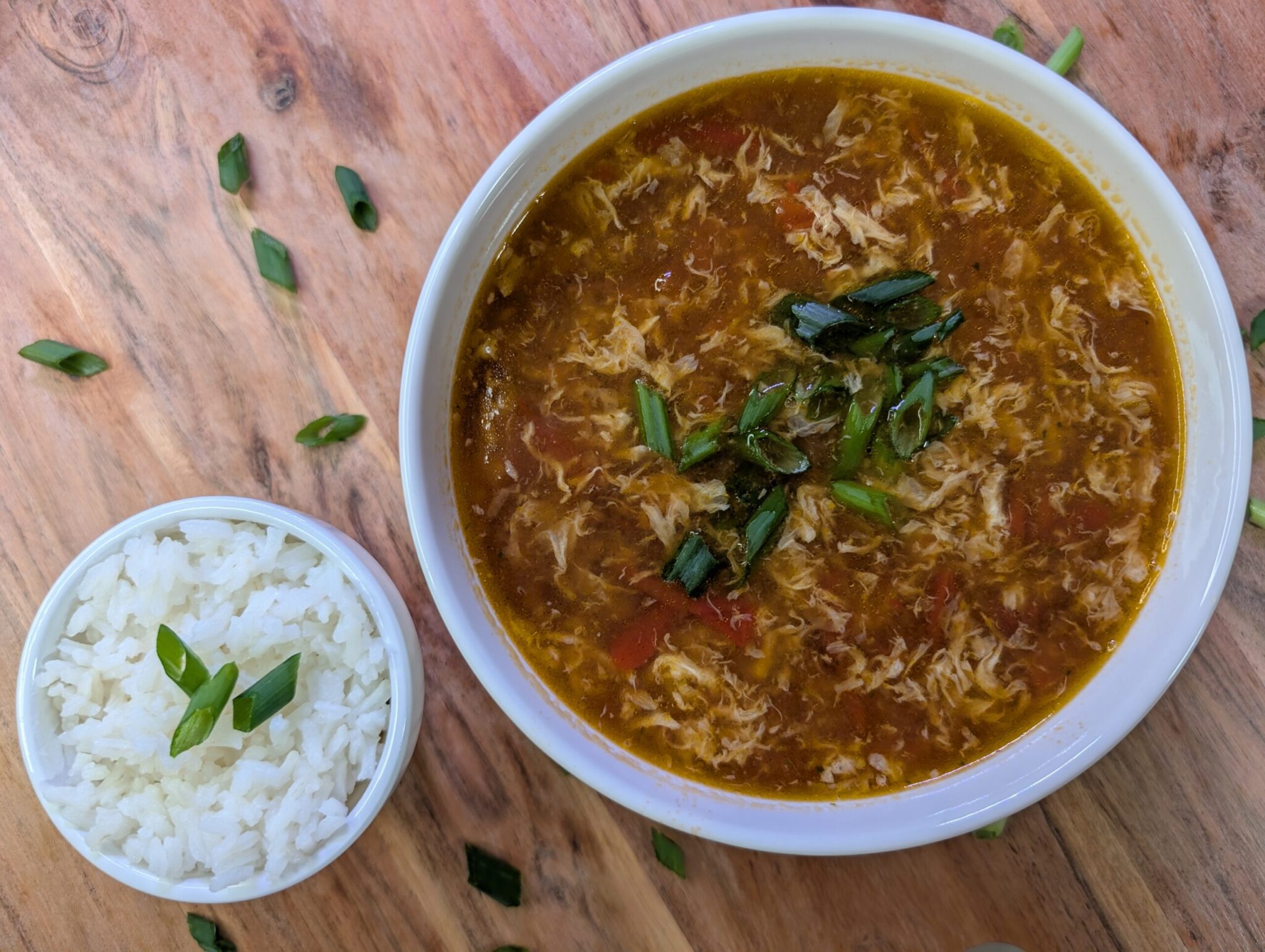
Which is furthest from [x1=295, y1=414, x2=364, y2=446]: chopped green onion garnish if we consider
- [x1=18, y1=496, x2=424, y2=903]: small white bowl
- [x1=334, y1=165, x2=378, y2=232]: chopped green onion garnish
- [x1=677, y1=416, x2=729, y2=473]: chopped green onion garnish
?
[x1=677, y1=416, x2=729, y2=473]: chopped green onion garnish

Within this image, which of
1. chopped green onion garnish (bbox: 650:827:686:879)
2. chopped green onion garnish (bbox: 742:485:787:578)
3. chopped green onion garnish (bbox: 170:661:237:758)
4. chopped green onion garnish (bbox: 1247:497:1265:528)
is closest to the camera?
chopped green onion garnish (bbox: 170:661:237:758)

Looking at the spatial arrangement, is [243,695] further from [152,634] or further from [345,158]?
[345,158]

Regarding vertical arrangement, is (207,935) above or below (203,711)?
below

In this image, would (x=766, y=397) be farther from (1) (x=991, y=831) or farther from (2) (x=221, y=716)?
(2) (x=221, y=716)

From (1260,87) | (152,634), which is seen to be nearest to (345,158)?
(152,634)

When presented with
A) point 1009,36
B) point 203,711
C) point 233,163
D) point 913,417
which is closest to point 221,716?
point 203,711

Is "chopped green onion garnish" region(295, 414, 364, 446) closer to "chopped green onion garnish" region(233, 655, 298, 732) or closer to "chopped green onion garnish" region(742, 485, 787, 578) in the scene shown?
"chopped green onion garnish" region(233, 655, 298, 732)
